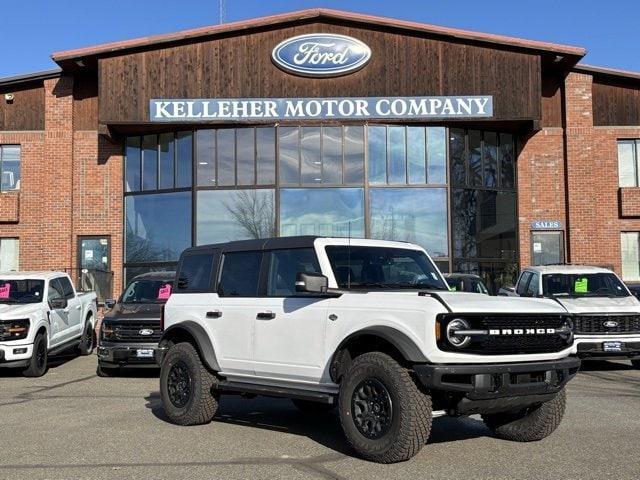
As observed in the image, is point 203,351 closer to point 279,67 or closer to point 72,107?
point 279,67

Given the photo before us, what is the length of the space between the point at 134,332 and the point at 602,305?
7882 mm

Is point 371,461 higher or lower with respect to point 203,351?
lower

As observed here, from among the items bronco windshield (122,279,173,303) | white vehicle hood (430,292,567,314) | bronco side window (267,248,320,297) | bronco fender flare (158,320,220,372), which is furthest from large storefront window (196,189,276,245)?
white vehicle hood (430,292,567,314)

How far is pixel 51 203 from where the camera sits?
2083 centimetres

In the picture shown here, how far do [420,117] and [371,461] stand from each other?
48.4 ft

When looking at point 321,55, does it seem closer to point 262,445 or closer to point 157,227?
point 157,227

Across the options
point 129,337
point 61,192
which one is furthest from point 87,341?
point 61,192

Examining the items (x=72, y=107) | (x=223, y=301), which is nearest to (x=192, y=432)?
(x=223, y=301)

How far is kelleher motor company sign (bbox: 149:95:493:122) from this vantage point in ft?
64.2

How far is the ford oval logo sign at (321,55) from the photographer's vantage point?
19.7 metres

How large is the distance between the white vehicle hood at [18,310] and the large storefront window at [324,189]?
720 centimetres

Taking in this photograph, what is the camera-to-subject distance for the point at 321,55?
19812 millimetres

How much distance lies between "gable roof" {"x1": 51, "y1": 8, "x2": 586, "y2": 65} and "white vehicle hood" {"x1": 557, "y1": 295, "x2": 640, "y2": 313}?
9.42 meters

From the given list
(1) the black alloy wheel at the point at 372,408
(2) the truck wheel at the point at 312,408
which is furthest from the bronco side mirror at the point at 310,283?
(2) the truck wheel at the point at 312,408
